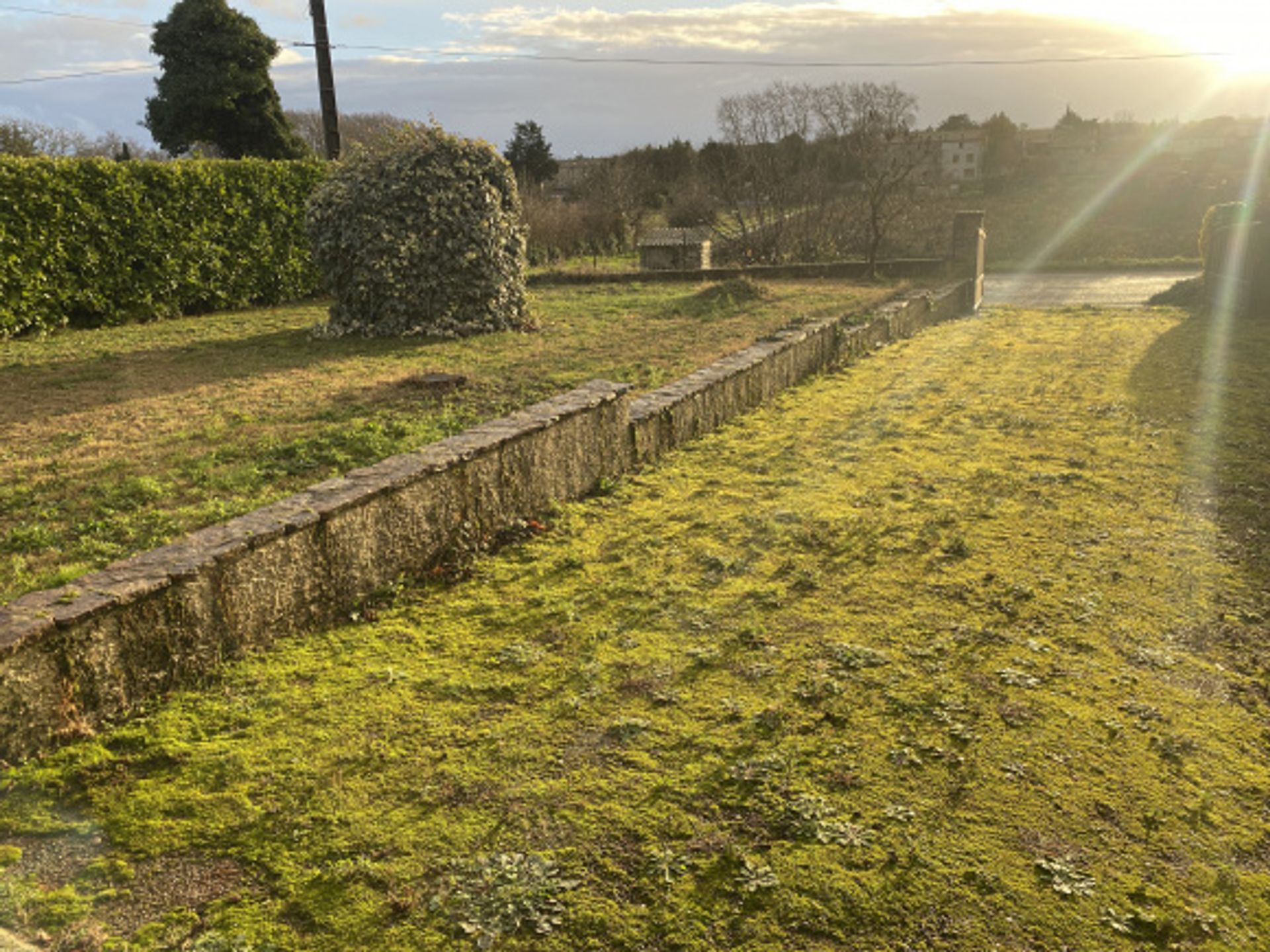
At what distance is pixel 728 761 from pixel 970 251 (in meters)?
14.2

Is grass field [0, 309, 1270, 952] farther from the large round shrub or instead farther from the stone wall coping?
the large round shrub

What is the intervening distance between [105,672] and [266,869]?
38.2 inches

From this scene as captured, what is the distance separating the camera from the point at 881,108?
2081cm

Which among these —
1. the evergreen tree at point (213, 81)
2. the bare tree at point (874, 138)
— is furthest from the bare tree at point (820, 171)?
the evergreen tree at point (213, 81)

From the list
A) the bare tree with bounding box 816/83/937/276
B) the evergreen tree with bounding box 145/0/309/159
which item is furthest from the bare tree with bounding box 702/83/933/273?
the evergreen tree with bounding box 145/0/309/159

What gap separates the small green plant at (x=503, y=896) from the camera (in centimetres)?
198

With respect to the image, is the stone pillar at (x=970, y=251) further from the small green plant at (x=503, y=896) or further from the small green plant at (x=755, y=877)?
the small green plant at (x=503, y=896)

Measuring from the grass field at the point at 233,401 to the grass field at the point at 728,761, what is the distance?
1.33m

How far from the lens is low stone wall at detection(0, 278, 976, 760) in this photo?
8.34 feet

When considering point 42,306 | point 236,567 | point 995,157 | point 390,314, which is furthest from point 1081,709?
point 995,157

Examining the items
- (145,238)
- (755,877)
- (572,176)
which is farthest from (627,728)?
(572,176)

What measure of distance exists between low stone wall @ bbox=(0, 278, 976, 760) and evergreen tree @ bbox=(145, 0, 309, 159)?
27.2m

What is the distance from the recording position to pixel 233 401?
6648 mm

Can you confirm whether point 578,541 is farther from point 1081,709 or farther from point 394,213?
point 394,213
